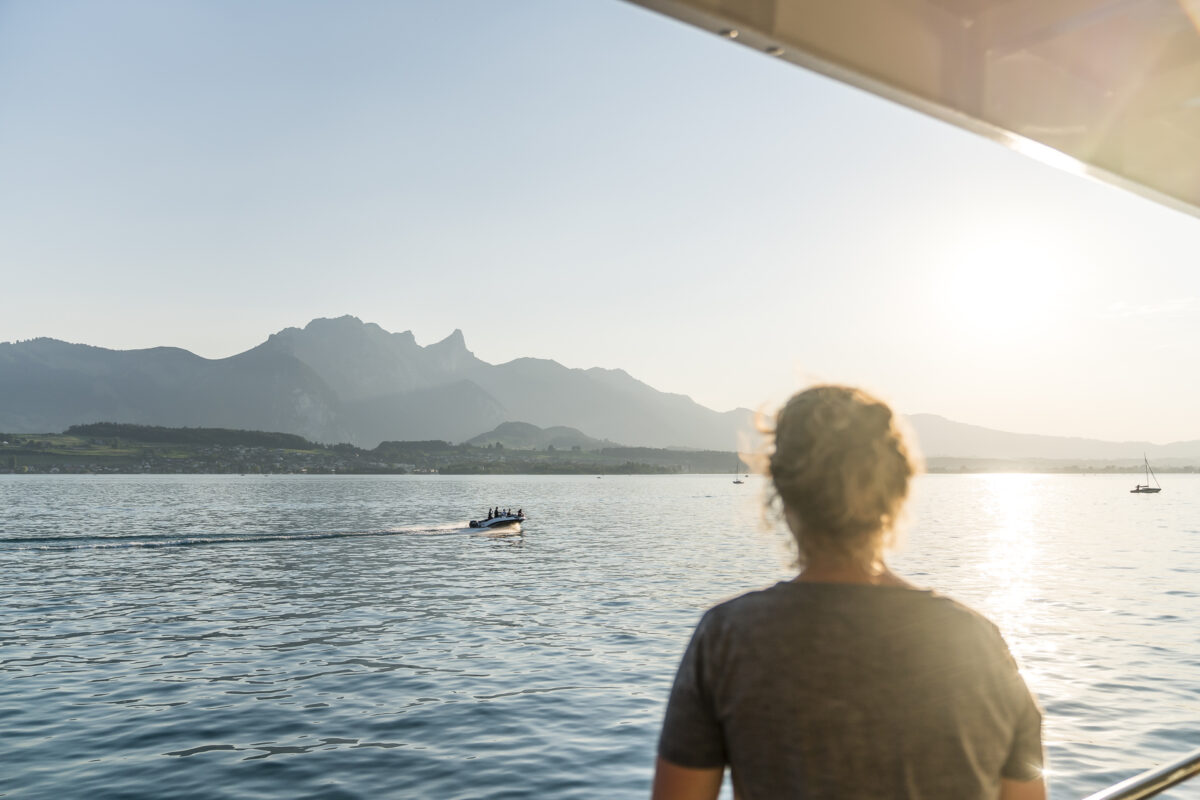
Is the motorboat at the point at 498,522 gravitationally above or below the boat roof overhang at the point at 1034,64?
below

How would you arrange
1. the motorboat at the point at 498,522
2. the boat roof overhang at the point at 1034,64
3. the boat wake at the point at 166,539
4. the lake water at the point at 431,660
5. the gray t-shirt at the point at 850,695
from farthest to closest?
1. the motorboat at the point at 498,522
2. the boat wake at the point at 166,539
3. the lake water at the point at 431,660
4. the boat roof overhang at the point at 1034,64
5. the gray t-shirt at the point at 850,695

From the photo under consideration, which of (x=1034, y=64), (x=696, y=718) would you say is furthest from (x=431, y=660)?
(x=696, y=718)

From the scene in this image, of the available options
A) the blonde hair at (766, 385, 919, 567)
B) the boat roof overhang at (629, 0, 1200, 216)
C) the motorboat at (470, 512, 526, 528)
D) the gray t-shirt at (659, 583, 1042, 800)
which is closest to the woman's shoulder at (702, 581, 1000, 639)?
the gray t-shirt at (659, 583, 1042, 800)

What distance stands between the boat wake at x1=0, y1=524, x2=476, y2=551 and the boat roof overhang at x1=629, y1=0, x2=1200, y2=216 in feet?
198

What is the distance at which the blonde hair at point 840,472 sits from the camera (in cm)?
202

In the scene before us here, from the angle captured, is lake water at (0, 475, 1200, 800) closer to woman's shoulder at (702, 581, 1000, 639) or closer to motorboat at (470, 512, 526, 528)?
woman's shoulder at (702, 581, 1000, 639)

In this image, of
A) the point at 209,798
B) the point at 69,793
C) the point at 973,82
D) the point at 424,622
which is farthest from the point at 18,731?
the point at 973,82

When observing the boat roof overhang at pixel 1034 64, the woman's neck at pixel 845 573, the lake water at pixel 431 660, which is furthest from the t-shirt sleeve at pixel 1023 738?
the boat roof overhang at pixel 1034 64

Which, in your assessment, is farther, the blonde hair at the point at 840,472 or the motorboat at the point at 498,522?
the motorboat at the point at 498,522

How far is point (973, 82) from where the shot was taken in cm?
523

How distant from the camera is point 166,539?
61.5 metres

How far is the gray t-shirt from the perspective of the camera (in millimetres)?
1865

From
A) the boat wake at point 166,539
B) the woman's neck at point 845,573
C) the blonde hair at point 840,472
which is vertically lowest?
the boat wake at point 166,539

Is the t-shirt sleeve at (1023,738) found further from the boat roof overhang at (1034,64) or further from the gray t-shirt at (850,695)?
the boat roof overhang at (1034,64)
